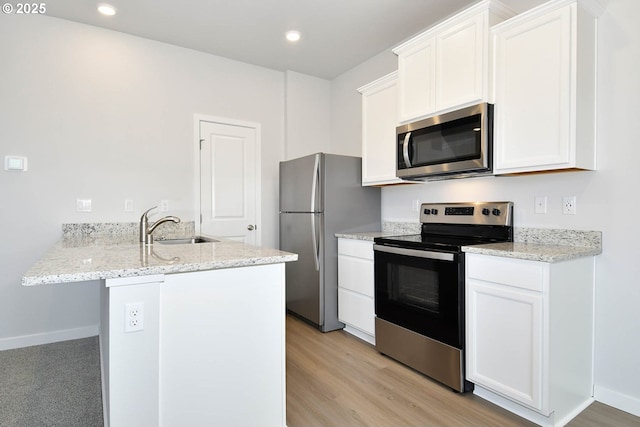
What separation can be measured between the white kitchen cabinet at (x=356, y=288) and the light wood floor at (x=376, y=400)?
0.29 metres

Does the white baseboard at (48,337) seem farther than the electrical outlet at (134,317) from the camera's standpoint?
Yes

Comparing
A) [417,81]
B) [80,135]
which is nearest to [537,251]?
[417,81]

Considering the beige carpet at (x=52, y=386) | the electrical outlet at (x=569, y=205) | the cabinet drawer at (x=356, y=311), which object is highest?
the electrical outlet at (x=569, y=205)

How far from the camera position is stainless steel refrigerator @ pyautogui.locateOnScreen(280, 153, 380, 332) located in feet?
10.5

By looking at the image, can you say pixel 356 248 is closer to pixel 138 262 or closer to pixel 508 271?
pixel 508 271

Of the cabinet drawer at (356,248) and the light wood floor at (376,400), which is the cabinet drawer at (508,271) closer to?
the light wood floor at (376,400)

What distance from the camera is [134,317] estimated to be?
1319 millimetres

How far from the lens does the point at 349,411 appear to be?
1962 mm

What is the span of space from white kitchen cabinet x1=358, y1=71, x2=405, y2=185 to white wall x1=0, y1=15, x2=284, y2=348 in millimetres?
1617

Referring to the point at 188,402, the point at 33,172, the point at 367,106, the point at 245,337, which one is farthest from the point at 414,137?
the point at 33,172

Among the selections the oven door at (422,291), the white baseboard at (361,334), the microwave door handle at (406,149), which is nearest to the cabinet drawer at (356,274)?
the oven door at (422,291)

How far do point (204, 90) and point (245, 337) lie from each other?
2.87 meters

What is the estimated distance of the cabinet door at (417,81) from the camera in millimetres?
2486

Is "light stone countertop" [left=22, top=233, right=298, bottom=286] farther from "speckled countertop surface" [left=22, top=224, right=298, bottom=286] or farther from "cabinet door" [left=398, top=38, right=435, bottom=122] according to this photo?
"cabinet door" [left=398, top=38, right=435, bottom=122]
